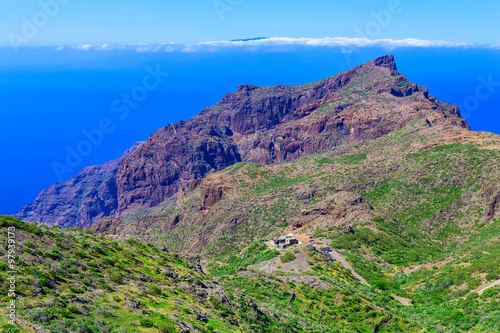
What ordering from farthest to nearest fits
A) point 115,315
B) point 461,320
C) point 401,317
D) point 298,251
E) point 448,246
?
point 448,246 → point 298,251 → point 401,317 → point 461,320 → point 115,315

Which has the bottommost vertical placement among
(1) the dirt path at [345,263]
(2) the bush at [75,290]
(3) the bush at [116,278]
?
(2) the bush at [75,290]

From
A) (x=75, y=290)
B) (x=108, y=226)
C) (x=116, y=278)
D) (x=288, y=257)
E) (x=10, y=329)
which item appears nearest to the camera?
(x=10, y=329)

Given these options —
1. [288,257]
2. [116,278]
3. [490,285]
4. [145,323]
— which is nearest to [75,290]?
[116,278]

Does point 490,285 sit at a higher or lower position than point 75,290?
higher

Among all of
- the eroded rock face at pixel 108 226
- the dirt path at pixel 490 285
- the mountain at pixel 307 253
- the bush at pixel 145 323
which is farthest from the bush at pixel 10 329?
the eroded rock face at pixel 108 226

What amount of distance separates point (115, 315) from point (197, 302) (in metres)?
12.7

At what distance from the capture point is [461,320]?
4812cm

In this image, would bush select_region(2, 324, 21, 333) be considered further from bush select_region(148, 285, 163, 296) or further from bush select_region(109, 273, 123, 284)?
bush select_region(148, 285, 163, 296)

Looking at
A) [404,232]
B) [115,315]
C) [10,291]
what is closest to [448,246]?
[404,232]

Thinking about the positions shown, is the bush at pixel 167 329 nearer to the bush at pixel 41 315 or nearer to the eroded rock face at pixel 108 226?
the bush at pixel 41 315

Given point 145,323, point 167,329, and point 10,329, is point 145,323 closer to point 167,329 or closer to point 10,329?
point 167,329

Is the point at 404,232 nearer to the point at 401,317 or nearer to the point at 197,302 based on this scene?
the point at 401,317

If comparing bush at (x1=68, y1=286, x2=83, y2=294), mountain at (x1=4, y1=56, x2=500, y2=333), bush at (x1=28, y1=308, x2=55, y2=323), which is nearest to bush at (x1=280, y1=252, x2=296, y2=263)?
mountain at (x1=4, y1=56, x2=500, y2=333)

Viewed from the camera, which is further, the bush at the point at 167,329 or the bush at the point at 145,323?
the bush at the point at 167,329
